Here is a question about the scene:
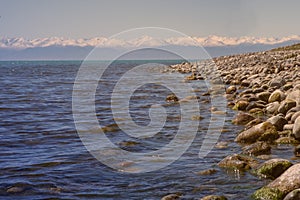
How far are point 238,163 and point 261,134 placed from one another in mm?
2108

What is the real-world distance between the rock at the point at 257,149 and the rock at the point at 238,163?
0.55m

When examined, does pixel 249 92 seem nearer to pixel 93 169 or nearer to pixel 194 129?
pixel 194 129

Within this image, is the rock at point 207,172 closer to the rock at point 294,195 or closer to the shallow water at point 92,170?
the shallow water at point 92,170

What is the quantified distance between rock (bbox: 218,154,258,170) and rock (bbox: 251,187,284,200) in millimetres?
1275

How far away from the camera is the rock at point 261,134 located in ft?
28.4

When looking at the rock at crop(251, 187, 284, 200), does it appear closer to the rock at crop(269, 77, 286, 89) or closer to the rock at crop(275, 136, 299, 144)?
the rock at crop(275, 136, 299, 144)

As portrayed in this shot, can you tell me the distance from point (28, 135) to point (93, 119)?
128 inches

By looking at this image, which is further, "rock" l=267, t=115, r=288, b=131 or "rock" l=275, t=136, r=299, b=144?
"rock" l=267, t=115, r=288, b=131

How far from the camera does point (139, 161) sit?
7.75 meters

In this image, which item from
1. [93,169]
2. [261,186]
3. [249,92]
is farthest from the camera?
[249,92]

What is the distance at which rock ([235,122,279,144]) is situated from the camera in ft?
28.4

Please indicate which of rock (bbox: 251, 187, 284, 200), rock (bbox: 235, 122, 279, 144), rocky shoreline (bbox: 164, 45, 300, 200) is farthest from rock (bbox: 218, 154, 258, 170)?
rock (bbox: 235, 122, 279, 144)

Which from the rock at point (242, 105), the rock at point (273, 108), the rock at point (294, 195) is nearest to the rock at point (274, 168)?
the rock at point (294, 195)

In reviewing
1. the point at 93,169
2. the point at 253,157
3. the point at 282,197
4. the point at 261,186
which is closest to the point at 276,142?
the point at 253,157
